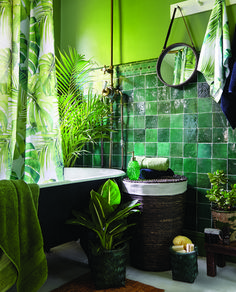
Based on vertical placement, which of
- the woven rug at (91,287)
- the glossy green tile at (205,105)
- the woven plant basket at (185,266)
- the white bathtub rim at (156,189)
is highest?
the glossy green tile at (205,105)

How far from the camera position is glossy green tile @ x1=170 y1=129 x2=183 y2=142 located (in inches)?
108

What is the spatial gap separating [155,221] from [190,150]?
0.78 meters

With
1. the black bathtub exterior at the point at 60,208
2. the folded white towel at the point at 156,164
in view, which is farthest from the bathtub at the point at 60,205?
the folded white towel at the point at 156,164

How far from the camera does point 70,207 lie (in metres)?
2.10

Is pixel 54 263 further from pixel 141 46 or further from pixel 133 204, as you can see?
pixel 141 46

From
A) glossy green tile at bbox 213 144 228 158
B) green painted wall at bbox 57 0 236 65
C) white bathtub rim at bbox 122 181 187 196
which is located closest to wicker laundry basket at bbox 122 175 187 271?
white bathtub rim at bbox 122 181 187 196

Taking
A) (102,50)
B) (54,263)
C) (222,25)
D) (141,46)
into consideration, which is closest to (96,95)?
(102,50)

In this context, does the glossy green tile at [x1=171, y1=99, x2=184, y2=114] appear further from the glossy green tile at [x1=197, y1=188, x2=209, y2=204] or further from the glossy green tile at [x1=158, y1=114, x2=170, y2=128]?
the glossy green tile at [x1=197, y1=188, x2=209, y2=204]

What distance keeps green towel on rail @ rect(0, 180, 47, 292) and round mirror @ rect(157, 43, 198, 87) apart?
1591 mm

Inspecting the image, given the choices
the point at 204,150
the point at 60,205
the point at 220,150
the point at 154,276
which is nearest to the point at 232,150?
the point at 220,150

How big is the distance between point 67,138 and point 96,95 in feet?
1.89

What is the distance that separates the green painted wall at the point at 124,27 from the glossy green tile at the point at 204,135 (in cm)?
74

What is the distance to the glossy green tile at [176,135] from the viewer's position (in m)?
2.74

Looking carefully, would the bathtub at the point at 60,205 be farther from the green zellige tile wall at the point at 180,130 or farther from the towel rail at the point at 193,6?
the towel rail at the point at 193,6
